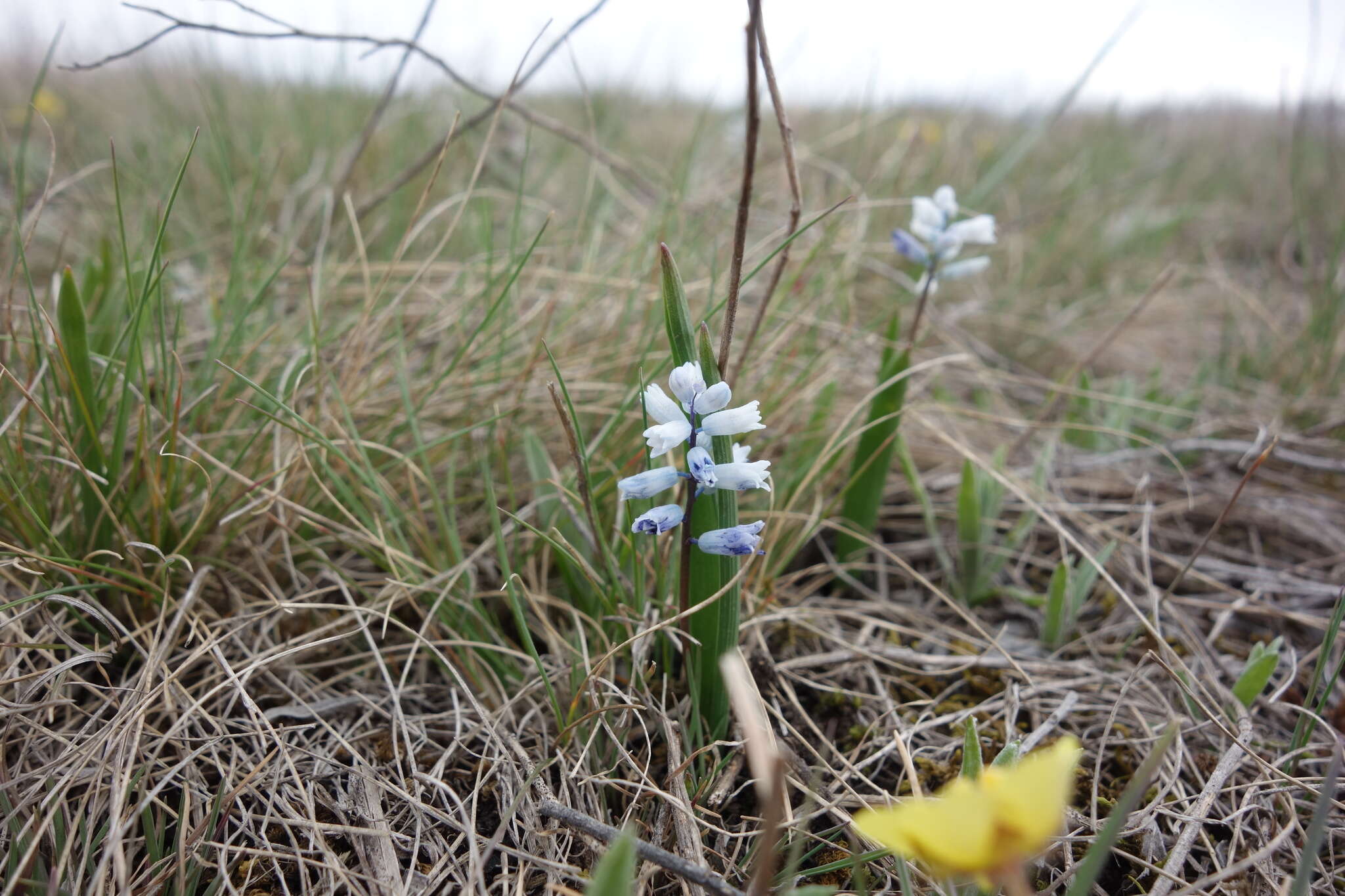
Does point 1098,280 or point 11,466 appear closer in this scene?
point 11,466

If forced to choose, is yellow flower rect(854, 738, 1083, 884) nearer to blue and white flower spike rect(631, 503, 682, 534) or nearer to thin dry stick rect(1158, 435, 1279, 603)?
blue and white flower spike rect(631, 503, 682, 534)

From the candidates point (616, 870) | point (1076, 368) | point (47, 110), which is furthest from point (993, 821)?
point (47, 110)

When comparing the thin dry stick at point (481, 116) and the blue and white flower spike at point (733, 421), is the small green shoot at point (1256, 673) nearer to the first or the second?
the blue and white flower spike at point (733, 421)

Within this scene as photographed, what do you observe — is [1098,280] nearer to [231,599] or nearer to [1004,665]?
[1004,665]

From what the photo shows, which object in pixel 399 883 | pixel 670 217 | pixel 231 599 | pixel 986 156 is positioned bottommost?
pixel 399 883

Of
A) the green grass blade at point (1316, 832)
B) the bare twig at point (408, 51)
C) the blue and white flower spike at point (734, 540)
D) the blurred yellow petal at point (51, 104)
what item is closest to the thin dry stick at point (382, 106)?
the bare twig at point (408, 51)

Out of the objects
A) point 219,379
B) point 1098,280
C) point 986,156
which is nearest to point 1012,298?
point 1098,280
